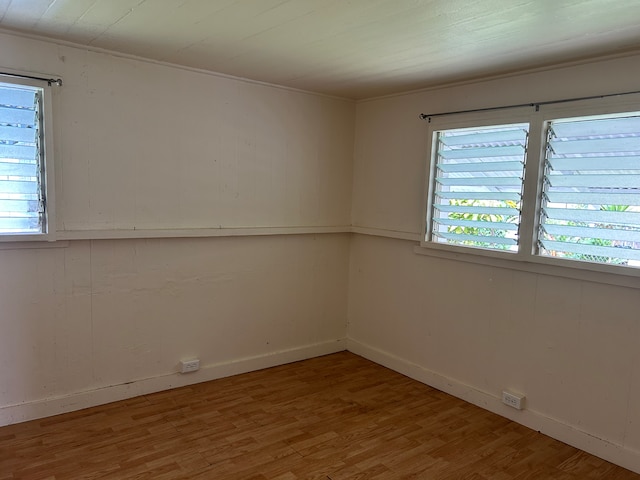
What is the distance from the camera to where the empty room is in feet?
8.20

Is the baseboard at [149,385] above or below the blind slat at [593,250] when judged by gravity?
below

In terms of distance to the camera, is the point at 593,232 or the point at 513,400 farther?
the point at 513,400

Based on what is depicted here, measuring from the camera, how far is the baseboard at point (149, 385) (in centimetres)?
287

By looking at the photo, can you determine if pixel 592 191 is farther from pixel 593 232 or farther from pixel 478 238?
pixel 478 238

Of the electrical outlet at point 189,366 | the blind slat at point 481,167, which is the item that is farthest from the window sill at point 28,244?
the blind slat at point 481,167

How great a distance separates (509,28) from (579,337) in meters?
1.82

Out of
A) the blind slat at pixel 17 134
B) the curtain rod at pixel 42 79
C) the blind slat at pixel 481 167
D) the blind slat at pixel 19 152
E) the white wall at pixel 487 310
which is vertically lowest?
the white wall at pixel 487 310

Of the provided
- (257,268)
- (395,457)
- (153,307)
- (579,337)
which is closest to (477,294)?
(579,337)

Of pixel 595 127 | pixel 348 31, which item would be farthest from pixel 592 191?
pixel 348 31

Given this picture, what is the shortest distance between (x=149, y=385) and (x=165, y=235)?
3.52 ft

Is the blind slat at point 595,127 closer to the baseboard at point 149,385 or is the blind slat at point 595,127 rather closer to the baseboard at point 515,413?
the baseboard at point 515,413

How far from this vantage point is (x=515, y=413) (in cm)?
312

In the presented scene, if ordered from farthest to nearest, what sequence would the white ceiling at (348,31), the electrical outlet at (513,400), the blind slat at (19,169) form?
the electrical outlet at (513,400), the blind slat at (19,169), the white ceiling at (348,31)

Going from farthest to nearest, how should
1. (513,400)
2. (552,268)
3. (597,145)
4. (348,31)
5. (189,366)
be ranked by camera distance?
(189,366)
(513,400)
(552,268)
(597,145)
(348,31)
